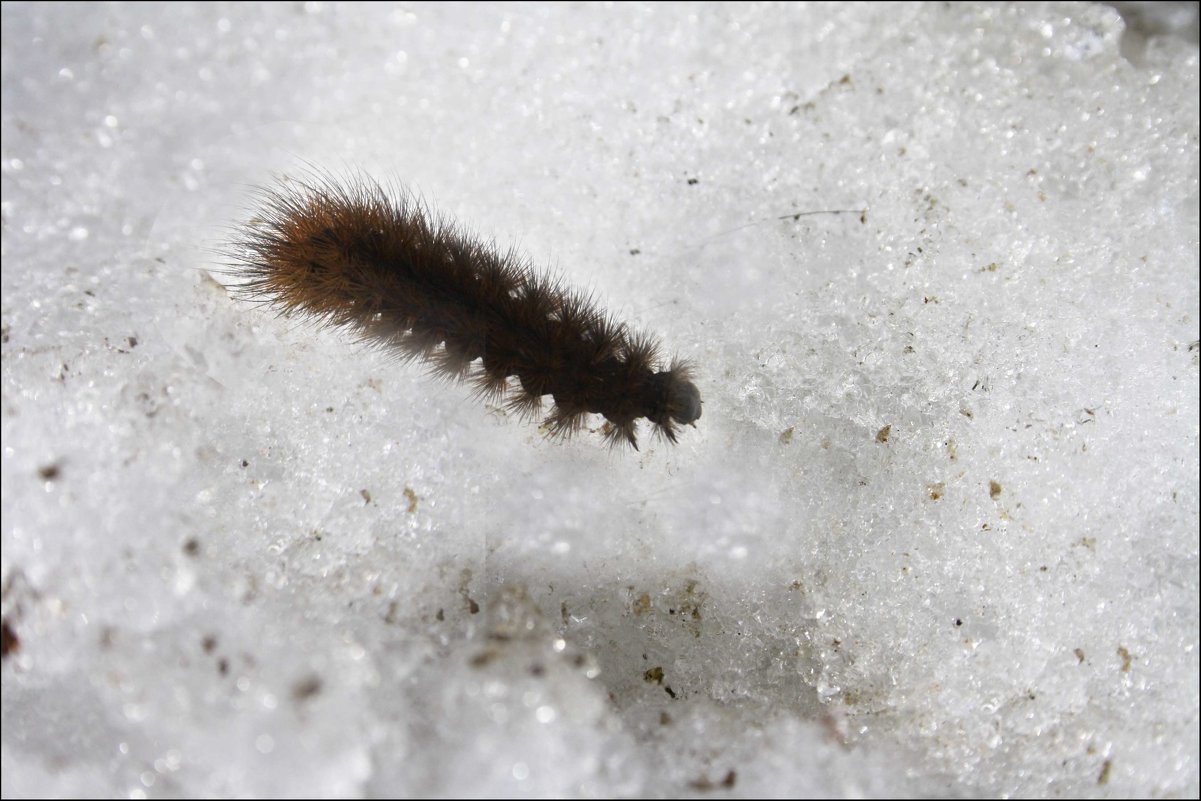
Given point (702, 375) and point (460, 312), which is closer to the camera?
point (460, 312)

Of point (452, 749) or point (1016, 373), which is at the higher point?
point (1016, 373)

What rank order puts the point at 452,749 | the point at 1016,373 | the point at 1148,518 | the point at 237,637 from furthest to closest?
the point at 1016,373 → the point at 1148,518 → the point at 237,637 → the point at 452,749

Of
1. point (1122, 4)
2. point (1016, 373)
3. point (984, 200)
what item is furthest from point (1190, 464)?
point (1122, 4)

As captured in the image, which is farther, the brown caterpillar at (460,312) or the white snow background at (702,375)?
the brown caterpillar at (460,312)

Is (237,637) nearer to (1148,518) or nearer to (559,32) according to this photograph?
(559,32)
